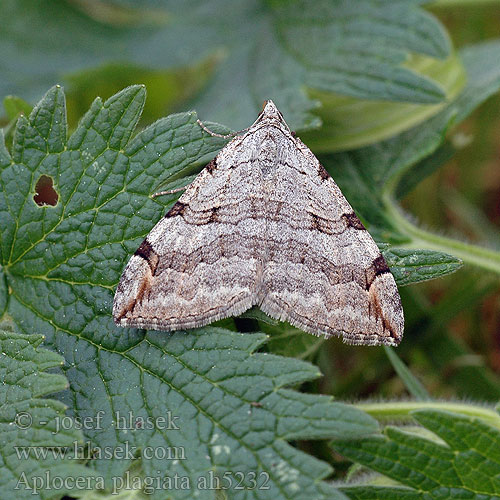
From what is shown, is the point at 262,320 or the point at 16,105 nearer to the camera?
the point at 262,320

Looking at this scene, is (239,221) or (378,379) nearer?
(239,221)

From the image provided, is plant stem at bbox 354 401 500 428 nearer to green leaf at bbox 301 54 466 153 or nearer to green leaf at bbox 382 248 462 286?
green leaf at bbox 382 248 462 286

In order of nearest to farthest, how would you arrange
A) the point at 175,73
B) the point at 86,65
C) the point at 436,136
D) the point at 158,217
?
the point at 158,217, the point at 436,136, the point at 86,65, the point at 175,73

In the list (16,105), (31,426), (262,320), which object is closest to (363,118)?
(262,320)

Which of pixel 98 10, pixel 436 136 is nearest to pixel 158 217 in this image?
pixel 436 136

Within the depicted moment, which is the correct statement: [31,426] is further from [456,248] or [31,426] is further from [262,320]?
[456,248]

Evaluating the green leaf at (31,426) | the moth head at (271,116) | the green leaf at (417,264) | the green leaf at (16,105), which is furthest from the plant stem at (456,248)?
the green leaf at (16,105)

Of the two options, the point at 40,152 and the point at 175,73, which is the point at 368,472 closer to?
the point at 40,152

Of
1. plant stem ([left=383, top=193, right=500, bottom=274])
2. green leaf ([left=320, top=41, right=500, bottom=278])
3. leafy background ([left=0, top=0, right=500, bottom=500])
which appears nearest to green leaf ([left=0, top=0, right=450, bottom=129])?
leafy background ([left=0, top=0, right=500, bottom=500])
